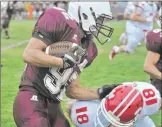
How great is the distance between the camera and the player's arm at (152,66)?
4812mm

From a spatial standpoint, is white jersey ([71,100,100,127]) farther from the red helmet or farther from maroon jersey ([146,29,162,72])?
maroon jersey ([146,29,162,72])

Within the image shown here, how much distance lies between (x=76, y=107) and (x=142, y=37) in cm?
814

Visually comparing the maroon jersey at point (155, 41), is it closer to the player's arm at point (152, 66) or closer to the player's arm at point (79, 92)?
the player's arm at point (152, 66)

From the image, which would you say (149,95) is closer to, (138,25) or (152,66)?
(152,66)

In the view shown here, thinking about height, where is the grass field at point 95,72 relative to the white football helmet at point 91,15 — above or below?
below

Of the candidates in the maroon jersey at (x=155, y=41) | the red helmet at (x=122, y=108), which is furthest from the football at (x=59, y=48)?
the maroon jersey at (x=155, y=41)

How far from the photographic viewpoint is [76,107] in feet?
10.8

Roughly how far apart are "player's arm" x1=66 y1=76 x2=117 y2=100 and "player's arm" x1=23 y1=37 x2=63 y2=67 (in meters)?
0.48

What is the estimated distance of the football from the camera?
9.80 feet

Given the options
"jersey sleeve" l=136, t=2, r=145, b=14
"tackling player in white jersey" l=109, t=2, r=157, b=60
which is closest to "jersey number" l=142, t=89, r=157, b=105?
"tackling player in white jersey" l=109, t=2, r=157, b=60

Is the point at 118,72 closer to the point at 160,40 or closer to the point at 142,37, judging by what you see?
the point at 142,37

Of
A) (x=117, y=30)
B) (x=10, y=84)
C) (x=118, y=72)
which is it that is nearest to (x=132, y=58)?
(x=118, y=72)

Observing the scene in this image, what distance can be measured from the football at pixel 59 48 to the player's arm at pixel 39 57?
44 millimetres

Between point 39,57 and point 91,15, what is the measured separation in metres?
0.56
